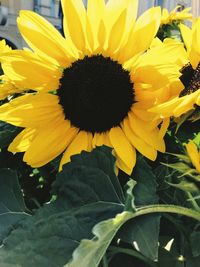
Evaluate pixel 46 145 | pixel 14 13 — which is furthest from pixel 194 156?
pixel 14 13

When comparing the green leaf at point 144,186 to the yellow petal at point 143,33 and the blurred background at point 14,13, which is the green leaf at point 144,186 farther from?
the blurred background at point 14,13

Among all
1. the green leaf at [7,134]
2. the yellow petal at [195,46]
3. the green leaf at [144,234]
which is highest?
the yellow petal at [195,46]

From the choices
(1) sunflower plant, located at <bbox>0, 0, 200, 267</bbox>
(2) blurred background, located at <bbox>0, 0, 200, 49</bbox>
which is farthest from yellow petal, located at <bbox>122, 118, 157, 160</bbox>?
(2) blurred background, located at <bbox>0, 0, 200, 49</bbox>

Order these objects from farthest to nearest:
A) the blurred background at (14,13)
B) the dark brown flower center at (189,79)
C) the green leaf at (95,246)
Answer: the blurred background at (14,13) < the dark brown flower center at (189,79) < the green leaf at (95,246)

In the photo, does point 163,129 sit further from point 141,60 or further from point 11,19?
point 11,19

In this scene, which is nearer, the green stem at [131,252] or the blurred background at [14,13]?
the green stem at [131,252]

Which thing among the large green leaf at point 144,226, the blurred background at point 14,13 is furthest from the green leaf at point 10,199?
the blurred background at point 14,13

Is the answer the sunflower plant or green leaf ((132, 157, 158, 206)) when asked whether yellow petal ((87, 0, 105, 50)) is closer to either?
the sunflower plant
